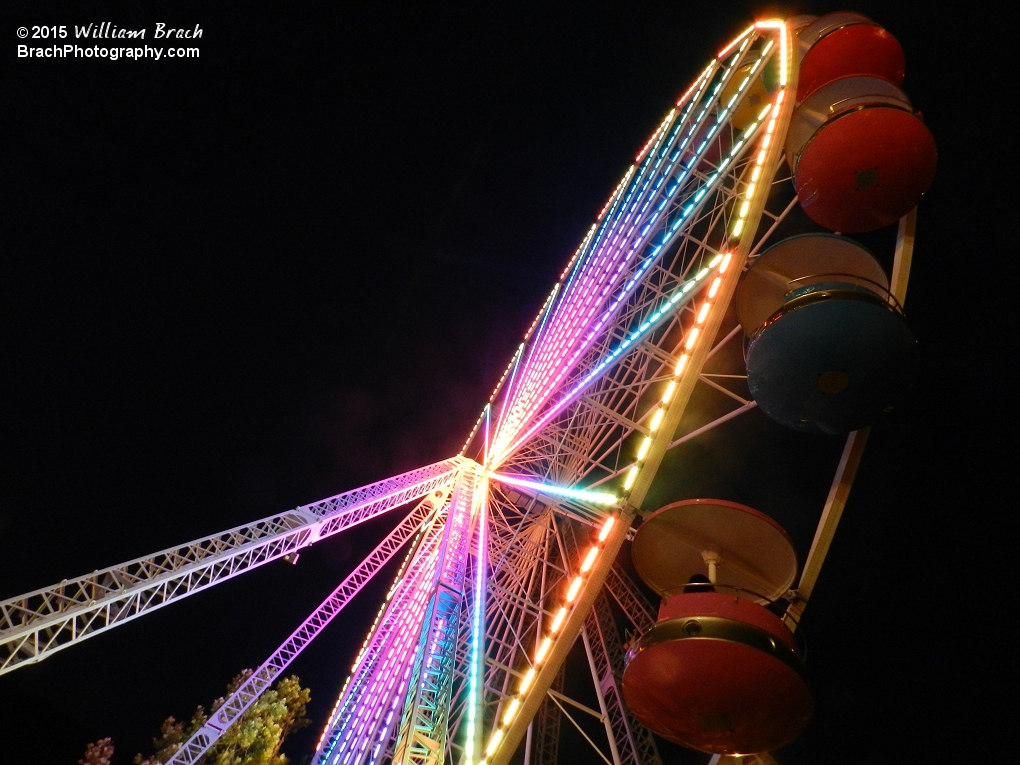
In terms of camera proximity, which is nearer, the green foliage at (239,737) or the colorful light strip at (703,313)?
the colorful light strip at (703,313)

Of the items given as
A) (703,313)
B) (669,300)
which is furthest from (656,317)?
(703,313)

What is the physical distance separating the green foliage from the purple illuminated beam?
145 centimetres

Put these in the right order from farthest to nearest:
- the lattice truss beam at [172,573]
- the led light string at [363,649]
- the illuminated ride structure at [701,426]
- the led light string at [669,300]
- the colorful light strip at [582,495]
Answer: the led light string at [363,649] < the lattice truss beam at [172,573] < the led light string at [669,300] < the colorful light strip at [582,495] < the illuminated ride structure at [701,426]

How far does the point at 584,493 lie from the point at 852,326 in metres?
3.15

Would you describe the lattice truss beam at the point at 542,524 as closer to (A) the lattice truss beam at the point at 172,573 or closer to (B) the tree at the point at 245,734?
(A) the lattice truss beam at the point at 172,573

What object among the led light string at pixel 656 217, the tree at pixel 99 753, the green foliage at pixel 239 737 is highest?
the led light string at pixel 656 217

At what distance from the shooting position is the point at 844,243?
6.59 meters

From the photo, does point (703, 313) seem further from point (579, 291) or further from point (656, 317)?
point (579, 291)

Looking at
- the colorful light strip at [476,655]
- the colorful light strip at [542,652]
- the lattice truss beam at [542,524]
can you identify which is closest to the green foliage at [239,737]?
the lattice truss beam at [542,524]

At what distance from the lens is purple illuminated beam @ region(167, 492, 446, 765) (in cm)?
1794

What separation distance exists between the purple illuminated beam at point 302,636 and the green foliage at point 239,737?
1.45m

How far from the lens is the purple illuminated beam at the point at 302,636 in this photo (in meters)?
17.9

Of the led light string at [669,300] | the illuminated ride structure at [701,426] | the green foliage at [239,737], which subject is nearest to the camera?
the illuminated ride structure at [701,426]

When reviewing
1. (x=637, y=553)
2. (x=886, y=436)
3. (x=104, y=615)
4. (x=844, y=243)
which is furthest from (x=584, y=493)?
(x=104, y=615)
